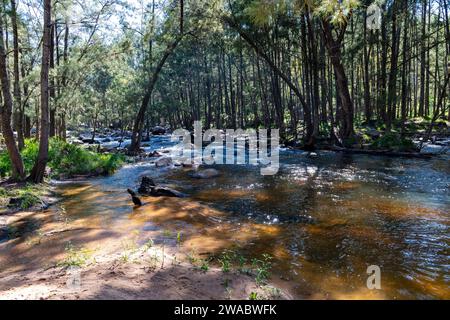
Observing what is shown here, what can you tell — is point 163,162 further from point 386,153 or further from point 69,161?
point 386,153

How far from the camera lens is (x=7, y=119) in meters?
9.64

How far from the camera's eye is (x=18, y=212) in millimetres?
7578

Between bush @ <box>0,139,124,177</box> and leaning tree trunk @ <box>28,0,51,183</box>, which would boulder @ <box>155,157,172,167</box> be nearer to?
bush @ <box>0,139,124,177</box>

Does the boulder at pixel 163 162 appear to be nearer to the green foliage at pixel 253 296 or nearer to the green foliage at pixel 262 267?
the green foliage at pixel 262 267

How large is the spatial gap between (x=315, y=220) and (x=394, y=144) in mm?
12429


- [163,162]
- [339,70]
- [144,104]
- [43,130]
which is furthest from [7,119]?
[339,70]

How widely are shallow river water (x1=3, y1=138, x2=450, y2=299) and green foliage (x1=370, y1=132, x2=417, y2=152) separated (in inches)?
130

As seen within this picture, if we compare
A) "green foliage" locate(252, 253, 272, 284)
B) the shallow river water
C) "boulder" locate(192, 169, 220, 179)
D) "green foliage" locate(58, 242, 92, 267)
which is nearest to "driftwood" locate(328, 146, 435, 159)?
the shallow river water

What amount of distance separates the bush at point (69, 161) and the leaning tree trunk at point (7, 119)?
1.88 metres

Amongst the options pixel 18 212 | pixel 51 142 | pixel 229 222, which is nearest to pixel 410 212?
pixel 229 222

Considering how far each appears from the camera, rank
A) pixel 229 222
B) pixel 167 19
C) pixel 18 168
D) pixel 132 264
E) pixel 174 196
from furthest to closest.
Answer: pixel 167 19, pixel 18 168, pixel 174 196, pixel 229 222, pixel 132 264

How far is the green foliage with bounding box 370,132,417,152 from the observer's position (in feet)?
53.5

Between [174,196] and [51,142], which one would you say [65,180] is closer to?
[51,142]
